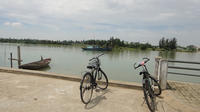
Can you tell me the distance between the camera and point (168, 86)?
3.30 metres

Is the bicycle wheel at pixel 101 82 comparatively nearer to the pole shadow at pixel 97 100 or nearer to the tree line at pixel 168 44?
the pole shadow at pixel 97 100

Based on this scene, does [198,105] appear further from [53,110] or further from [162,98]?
[53,110]

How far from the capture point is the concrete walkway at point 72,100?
213 cm

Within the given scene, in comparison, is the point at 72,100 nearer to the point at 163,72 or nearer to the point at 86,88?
the point at 86,88

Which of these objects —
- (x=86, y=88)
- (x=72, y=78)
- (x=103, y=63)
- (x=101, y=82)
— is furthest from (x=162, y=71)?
(x=103, y=63)

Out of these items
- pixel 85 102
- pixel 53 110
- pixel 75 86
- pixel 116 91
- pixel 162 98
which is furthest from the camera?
pixel 75 86

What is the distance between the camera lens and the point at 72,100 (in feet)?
7.98

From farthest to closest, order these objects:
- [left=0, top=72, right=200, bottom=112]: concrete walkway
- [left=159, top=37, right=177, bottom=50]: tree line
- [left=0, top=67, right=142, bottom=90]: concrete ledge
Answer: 1. [left=159, top=37, right=177, bottom=50]: tree line
2. [left=0, top=67, right=142, bottom=90]: concrete ledge
3. [left=0, top=72, right=200, bottom=112]: concrete walkway

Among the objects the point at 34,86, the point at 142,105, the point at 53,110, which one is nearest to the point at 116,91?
the point at 142,105

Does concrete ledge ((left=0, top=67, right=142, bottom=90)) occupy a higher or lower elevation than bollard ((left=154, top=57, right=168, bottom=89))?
lower

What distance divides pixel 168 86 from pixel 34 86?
11.7ft

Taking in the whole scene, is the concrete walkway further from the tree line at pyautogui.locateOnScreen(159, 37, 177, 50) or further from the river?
the tree line at pyautogui.locateOnScreen(159, 37, 177, 50)

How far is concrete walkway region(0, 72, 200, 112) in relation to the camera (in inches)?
83.8

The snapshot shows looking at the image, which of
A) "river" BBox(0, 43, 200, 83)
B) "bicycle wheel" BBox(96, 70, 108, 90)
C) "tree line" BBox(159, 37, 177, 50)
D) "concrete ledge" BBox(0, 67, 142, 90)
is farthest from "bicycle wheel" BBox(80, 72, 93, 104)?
"tree line" BBox(159, 37, 177, 50)
